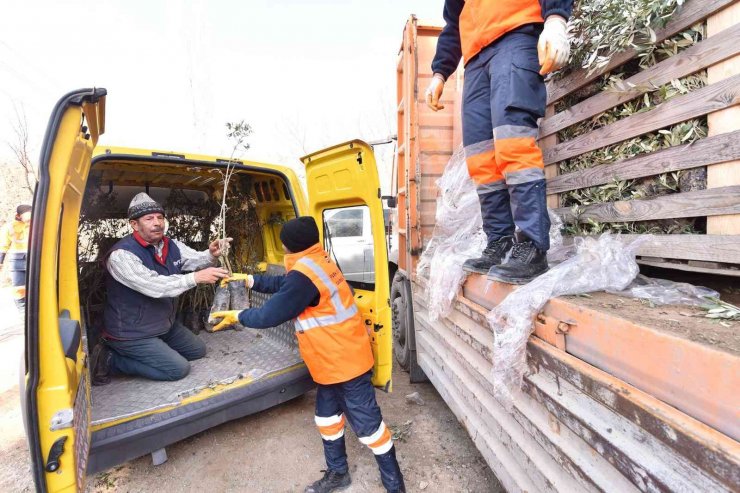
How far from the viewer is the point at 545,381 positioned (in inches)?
55.8

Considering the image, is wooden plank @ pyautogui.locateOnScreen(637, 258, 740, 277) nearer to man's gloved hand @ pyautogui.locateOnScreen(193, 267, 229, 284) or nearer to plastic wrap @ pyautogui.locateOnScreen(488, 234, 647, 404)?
plastic wrap @ pyautogui.locateOnScreen(488, 234, 647, 404)

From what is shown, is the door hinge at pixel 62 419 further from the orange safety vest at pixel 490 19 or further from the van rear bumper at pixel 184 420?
the orange safety vest at pixel 490 19

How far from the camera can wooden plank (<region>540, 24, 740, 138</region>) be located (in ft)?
4.42

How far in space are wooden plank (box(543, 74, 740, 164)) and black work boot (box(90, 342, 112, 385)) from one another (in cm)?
372

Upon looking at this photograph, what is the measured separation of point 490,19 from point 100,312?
13.0 ft

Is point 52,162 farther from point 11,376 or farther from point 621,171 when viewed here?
point 11,376

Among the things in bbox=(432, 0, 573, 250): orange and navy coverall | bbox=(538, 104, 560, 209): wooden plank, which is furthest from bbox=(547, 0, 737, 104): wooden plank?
bbox=(432, 0, 573, 250): orange and navy coverall

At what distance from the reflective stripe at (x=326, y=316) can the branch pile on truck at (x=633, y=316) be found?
23.2 inches

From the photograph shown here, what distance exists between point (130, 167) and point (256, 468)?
2.74 meters

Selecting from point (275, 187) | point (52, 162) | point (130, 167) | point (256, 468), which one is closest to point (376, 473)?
point (256, 468)

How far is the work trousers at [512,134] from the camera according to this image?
71.4 inches

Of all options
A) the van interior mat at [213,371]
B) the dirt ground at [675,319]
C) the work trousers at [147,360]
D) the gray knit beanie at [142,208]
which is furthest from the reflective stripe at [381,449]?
the gray knit beanie at [142,208]

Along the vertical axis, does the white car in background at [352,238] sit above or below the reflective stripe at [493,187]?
below

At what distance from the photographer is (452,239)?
9.41 ft
